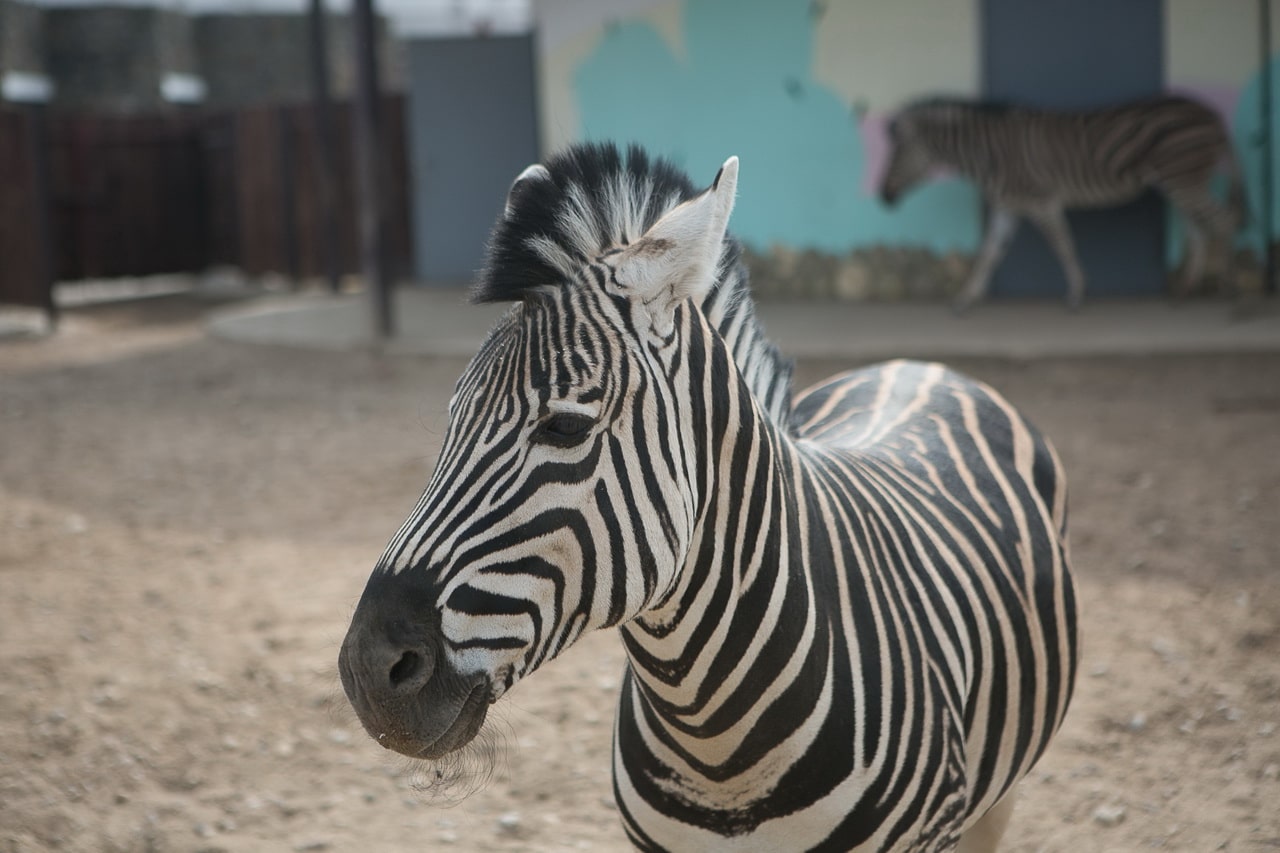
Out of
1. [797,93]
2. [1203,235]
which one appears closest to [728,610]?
[1203,235]

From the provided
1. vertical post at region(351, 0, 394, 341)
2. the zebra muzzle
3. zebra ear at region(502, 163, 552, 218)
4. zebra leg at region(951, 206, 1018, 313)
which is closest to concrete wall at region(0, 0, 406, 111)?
vertical post at region(351, 0, 394, 341)

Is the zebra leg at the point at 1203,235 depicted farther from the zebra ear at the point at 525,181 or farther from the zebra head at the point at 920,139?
the zebra ear at the point at 525,181

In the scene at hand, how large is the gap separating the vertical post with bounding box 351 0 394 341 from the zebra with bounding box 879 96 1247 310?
427 centimetres

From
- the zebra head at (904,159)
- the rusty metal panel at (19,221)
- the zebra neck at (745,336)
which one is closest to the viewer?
the zebra neck at (745,336)

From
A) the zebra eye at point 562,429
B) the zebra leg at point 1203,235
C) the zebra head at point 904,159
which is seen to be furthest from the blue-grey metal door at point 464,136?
the zebra eye at point 562,429

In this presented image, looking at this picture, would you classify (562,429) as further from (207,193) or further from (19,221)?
(207,193)

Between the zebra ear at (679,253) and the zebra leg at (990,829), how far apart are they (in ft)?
5.39

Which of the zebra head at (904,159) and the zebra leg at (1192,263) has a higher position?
the zebra head at (904,159)

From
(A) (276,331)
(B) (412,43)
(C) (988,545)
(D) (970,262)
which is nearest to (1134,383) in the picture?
(D) (970,262)

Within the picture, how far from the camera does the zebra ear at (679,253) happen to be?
1571 mm

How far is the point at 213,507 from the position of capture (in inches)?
237

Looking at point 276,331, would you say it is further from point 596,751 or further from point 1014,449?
point 1014,449

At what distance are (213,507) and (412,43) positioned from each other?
30.5 feet

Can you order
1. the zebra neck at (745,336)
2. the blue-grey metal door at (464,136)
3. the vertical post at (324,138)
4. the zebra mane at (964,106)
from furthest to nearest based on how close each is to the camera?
the blue-grey metal door at (464,136)
the vertical post at (324,138)
the zebra mane at (964,106)
the zebra neck at (745,336)
